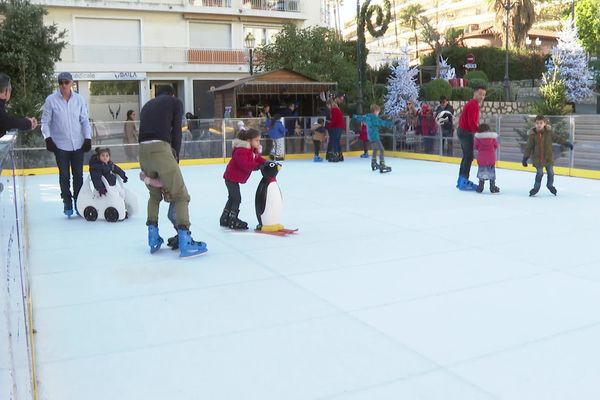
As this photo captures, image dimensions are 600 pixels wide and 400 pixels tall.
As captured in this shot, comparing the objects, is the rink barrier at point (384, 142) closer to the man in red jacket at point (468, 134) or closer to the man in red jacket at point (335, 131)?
the man in red jacket at point (335, 131)

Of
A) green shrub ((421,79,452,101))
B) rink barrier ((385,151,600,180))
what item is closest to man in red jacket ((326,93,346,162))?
rink barrier ((385,151,600,180))

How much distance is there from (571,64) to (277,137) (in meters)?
22.9

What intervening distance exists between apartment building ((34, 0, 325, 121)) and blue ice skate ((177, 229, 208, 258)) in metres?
24.1

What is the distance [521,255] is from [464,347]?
254cm

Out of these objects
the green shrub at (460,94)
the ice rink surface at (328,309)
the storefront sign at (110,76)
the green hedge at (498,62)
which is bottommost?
the ice rink surface at (328,309)

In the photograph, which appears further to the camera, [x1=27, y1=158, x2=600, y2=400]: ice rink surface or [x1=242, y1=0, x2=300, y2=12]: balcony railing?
[x1=242, y1=0, x2=300, y2=12]: balcony railing

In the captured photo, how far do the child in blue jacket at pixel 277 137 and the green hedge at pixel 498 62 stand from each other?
27631 mm

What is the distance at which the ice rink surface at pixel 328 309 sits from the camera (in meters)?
3.29

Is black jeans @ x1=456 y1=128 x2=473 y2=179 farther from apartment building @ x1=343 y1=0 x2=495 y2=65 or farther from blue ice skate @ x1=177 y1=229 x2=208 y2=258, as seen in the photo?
apartment building @ x1=343 y1=0 x2=495 y2=65

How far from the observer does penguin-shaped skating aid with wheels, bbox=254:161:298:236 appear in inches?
277

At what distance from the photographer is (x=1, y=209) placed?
2863 millimetres

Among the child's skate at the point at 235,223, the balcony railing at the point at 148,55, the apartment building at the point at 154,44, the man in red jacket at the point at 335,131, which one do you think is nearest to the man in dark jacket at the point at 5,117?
the child's skate at the point at 235,223

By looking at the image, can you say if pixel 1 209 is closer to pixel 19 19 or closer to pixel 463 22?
pixel 19 19

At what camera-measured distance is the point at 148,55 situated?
103 feet
